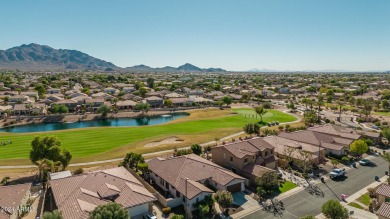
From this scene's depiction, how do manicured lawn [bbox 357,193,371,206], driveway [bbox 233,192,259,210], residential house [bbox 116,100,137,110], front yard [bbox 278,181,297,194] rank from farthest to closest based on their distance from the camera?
residential house [bbox 116,100,137,110]
front yard [bbox 278,181,297,194]
manicured lawn [bbox 357,193,371,206]
driveway [bbox 233,192,259,210]

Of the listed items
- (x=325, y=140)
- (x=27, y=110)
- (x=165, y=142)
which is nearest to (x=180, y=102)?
(x=27, y=110)

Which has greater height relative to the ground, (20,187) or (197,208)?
(20,187)

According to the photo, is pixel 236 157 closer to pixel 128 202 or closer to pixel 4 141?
pixel 128 202

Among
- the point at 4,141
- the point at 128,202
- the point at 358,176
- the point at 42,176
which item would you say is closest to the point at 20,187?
the point at 42,176

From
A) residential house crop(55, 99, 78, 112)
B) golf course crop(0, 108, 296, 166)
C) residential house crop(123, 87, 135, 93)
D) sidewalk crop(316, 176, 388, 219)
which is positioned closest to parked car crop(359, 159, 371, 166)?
sidewalk crop(316, 176, 388, 219)

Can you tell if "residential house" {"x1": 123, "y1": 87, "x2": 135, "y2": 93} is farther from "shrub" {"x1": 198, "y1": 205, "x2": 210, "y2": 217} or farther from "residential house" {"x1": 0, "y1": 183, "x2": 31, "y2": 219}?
"shrub" {"x1": 198, "y1": 205, "x2": 210, "y2": 217}

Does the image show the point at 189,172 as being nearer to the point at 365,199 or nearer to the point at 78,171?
the point at 78,171

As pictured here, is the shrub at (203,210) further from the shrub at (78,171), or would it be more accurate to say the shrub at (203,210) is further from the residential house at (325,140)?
the residential house at (325,140)

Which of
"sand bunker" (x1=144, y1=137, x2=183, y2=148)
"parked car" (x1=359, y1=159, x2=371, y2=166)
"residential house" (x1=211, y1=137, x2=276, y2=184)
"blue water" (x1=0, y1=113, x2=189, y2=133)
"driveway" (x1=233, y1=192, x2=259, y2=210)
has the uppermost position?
"residential house" (x1=211, y1=137, x2=276, y2=184)
